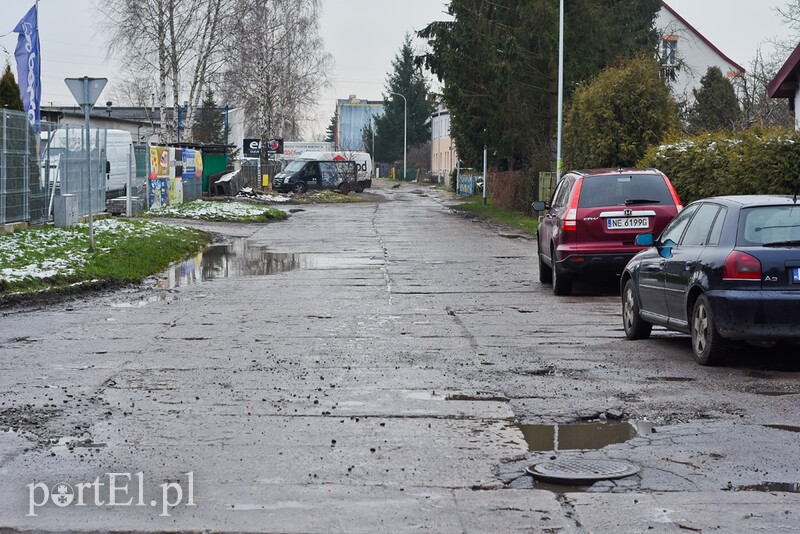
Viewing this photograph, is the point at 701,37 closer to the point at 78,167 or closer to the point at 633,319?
the point at 78,167

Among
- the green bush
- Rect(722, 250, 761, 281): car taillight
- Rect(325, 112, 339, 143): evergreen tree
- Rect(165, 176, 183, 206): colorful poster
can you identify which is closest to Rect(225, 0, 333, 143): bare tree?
Rect(165, 176, 183, 206): colorful poster

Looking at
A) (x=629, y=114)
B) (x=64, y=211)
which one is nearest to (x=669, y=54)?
(x=629, y=114)

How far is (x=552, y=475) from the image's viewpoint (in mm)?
6039

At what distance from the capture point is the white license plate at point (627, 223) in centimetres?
1594

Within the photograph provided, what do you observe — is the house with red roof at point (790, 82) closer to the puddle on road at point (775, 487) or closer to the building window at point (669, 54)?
the building window at point (669, 54)

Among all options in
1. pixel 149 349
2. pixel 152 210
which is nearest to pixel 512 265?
→ pixel 149 349

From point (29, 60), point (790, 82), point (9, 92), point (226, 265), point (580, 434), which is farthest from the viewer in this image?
point (9, 92)

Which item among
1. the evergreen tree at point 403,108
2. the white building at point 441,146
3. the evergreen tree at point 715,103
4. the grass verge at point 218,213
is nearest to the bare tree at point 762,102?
the evergreen tree at point 715,103

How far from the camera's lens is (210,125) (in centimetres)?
10050

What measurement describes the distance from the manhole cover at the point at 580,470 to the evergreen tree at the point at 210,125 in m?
92.4

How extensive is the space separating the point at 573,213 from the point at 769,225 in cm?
648

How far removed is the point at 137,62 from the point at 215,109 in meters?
49.5

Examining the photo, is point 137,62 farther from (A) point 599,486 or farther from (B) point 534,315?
(A) point 599,486

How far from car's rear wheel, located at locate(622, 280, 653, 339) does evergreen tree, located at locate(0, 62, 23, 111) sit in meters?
23.0
